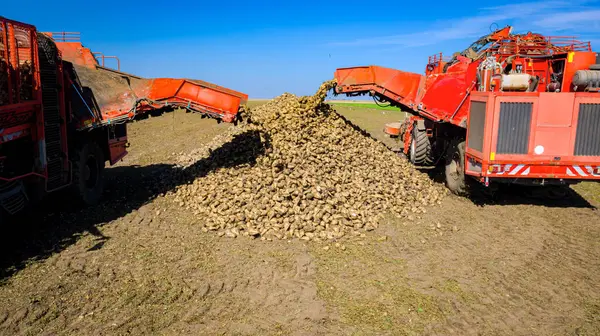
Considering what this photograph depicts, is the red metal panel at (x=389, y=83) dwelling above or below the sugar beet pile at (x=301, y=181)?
above

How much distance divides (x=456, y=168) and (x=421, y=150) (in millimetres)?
2660

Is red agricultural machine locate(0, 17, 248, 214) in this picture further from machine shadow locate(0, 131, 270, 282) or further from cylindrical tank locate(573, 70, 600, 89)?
cylindrical tank locate(573, 70, 600, 89)

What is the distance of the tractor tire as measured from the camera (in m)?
12.3

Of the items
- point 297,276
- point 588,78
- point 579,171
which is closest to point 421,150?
point 579,171

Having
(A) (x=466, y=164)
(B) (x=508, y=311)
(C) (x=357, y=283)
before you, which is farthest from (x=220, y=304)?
(A) (x=466, y=164)

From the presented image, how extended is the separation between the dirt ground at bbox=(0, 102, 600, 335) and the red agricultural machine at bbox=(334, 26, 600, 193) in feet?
3.28

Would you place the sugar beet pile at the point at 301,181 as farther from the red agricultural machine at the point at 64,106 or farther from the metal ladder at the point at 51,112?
the metal ladder at the point at 51,112

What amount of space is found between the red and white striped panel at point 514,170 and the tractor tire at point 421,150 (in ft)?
14.1

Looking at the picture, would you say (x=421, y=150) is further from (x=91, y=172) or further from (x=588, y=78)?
(x=91, y=172)

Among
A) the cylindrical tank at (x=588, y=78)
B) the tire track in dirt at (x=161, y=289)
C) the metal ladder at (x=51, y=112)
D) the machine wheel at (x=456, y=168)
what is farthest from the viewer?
the machine wheel at (x=456, y=168)

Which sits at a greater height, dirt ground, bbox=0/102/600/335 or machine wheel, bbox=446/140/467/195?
machine wheel, bbox=446/140/467/195

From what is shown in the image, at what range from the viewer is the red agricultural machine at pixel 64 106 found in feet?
20.8

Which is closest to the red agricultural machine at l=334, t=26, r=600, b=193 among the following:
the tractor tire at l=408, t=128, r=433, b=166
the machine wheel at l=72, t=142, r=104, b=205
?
the tractor tire at l=408, t=128, r=433, b=166

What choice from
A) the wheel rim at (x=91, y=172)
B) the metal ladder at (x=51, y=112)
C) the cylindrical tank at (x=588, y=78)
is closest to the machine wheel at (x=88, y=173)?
the wheel rim at (x=91, y=172)
